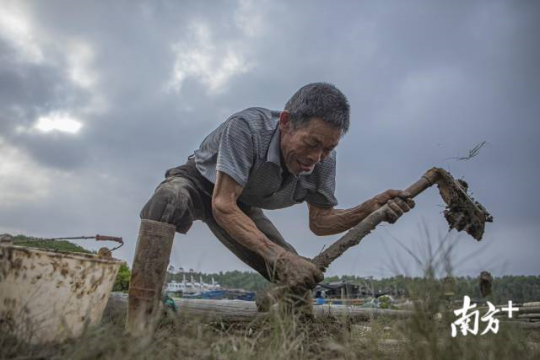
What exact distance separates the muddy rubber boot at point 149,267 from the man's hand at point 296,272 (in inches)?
30.3

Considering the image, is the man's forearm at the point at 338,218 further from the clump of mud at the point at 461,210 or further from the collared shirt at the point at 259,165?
the clump of mud at the point at 461,210

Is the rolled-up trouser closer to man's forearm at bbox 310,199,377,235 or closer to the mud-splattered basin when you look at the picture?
man's forearm at bbox 310,199,377,235

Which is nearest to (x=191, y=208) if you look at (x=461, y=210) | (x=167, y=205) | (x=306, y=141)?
(x=167, y=205)

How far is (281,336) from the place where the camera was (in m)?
2.42

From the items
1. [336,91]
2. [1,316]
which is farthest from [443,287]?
[1,316]

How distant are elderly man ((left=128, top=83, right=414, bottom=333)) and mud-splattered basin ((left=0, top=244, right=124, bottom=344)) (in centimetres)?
41

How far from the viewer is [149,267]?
3096 millimetres

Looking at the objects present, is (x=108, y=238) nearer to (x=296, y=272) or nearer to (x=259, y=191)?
(x=259, y=191)

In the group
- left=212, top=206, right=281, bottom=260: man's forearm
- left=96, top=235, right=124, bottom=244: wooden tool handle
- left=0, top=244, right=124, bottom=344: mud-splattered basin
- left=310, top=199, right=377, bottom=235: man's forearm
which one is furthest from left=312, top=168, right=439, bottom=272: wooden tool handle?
left=96, top=235, right=124, bottom=244: wooden tool handle

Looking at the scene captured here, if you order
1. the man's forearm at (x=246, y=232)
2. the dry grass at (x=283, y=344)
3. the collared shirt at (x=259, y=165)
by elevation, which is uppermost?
the collared shirt at (x=259, y=165)

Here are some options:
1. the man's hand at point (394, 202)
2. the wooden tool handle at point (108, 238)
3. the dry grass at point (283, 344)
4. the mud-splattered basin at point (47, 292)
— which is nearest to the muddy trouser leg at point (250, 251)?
the wooden tool handle at point (108, 238)

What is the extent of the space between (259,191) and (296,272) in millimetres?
1135

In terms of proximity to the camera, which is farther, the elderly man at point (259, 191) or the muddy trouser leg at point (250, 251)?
the muddy trouser leg at point (250, 251)

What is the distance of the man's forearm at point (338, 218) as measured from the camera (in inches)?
157
